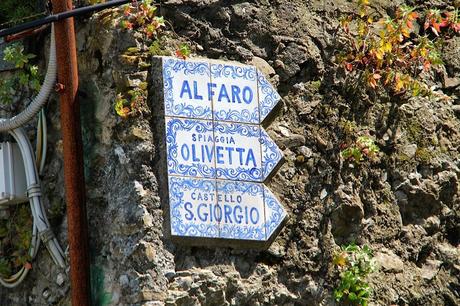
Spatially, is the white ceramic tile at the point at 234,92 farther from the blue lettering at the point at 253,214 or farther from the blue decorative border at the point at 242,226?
the blue lettering at the point at 253,214

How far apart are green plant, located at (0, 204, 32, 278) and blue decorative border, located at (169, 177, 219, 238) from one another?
855mm

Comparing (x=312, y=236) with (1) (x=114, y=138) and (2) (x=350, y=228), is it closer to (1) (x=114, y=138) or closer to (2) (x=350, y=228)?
(2) (x=350, y=228)

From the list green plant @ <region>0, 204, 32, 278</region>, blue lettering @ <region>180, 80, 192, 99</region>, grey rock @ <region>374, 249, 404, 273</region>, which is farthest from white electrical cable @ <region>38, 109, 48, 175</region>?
grey rock @ <region>374, 249, 404, 273</region>

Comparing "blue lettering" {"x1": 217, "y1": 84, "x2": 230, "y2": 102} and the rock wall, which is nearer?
the rock wall

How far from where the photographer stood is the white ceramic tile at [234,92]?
7656mm

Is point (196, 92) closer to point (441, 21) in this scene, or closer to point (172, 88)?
point (172, 88)

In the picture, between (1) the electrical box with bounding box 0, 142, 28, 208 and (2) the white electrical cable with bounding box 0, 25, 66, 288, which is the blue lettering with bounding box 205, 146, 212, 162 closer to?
(2) the white electrical cable with bounding box 0, 25, 66, 288

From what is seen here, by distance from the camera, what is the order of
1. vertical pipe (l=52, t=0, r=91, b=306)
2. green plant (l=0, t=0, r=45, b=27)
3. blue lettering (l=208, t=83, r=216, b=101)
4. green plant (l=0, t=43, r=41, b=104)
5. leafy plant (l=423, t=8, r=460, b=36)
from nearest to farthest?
vertical pipe (l=52, t=0, r=91, b=306) < blue lettering (l=208, t=83, r=216, b=101) < green plant (l=0, t=43, r=41, b=104) < green plant (l=0, t=0, r=45, b=27) < leafy plant (l=423, t=8, r=460, b=36)

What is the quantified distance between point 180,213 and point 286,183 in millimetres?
734

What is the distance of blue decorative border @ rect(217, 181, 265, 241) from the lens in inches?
293

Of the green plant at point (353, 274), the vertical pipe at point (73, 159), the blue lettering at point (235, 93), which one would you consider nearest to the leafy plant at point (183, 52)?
the blue lettering at point (235, 93)

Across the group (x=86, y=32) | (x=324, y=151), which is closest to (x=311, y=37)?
(x=324, y=151)

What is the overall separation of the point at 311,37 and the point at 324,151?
648 millimetres

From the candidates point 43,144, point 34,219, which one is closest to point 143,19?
point 43,144
